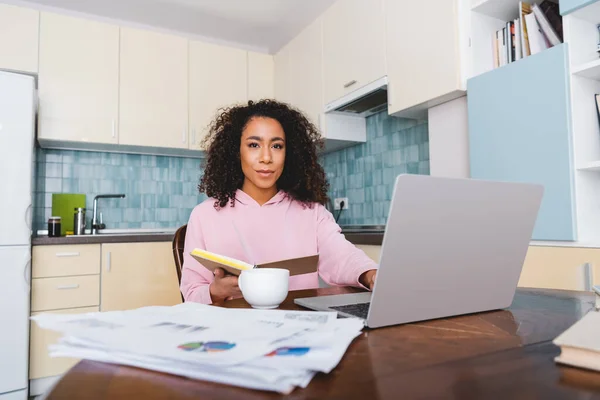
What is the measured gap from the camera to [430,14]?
6.97 feet

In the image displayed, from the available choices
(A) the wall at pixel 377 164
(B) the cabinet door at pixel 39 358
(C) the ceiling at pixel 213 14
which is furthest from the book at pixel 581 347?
(C) the ceiling at pixel 213 14

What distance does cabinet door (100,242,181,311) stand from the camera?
2.69m

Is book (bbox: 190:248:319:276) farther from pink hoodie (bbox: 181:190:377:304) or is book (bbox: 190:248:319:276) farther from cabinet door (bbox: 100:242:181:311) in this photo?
cabinet door (bbox: 100:242:181:311)

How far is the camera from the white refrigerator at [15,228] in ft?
7.73

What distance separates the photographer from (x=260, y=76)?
3.66 m

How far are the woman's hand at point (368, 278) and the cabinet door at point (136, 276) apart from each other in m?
2.05

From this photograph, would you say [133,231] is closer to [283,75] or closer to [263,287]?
[283,75]

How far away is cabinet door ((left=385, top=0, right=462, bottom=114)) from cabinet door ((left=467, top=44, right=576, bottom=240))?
0.56 feet

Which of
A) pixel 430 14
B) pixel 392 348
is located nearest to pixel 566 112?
pixel 430 14

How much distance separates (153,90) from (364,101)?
156 centimetres

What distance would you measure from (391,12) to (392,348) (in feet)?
7.37

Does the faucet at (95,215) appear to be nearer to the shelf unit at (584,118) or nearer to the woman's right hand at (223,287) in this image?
the woman's right hand at (223,287)

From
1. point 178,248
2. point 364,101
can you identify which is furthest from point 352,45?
point 178,248

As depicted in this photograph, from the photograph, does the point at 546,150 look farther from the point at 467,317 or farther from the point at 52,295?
the point at 52,295
